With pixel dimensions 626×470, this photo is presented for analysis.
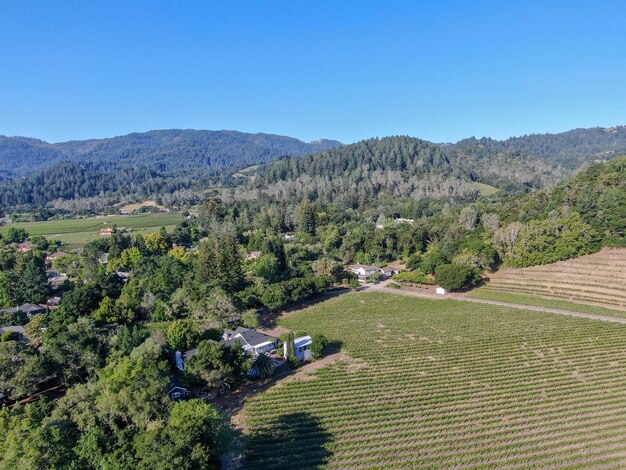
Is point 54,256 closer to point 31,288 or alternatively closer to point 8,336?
point 31,288

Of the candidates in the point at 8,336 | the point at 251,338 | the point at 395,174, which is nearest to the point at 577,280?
the point at 251,338

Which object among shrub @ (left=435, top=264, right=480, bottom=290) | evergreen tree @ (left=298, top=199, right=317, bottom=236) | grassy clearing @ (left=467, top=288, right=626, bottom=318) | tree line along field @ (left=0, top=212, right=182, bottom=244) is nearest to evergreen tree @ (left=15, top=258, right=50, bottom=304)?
tree line along field @ (left=0, top=212, right=182, bottom=244)

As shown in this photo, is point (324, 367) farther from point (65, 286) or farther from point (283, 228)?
point (283, 228)

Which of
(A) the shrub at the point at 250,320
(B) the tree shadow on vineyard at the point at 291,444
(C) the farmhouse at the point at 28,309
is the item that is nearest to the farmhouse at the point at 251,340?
(A) the shrub at the point at 250,320

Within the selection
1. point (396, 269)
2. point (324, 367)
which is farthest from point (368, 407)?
point (396, 269)

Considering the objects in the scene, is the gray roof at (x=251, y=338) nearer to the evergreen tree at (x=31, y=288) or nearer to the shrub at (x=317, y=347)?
Answer: the shrub at (x=317, y=347)

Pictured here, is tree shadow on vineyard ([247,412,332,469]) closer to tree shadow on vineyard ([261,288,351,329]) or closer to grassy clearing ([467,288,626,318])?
tree shadow on vineyard ([261,288,351,329])

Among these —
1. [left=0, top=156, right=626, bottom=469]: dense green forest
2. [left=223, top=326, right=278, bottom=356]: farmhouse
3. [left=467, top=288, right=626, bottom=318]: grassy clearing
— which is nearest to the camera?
[left=0, top=156, right=626, bottom=469]: dense green forest
